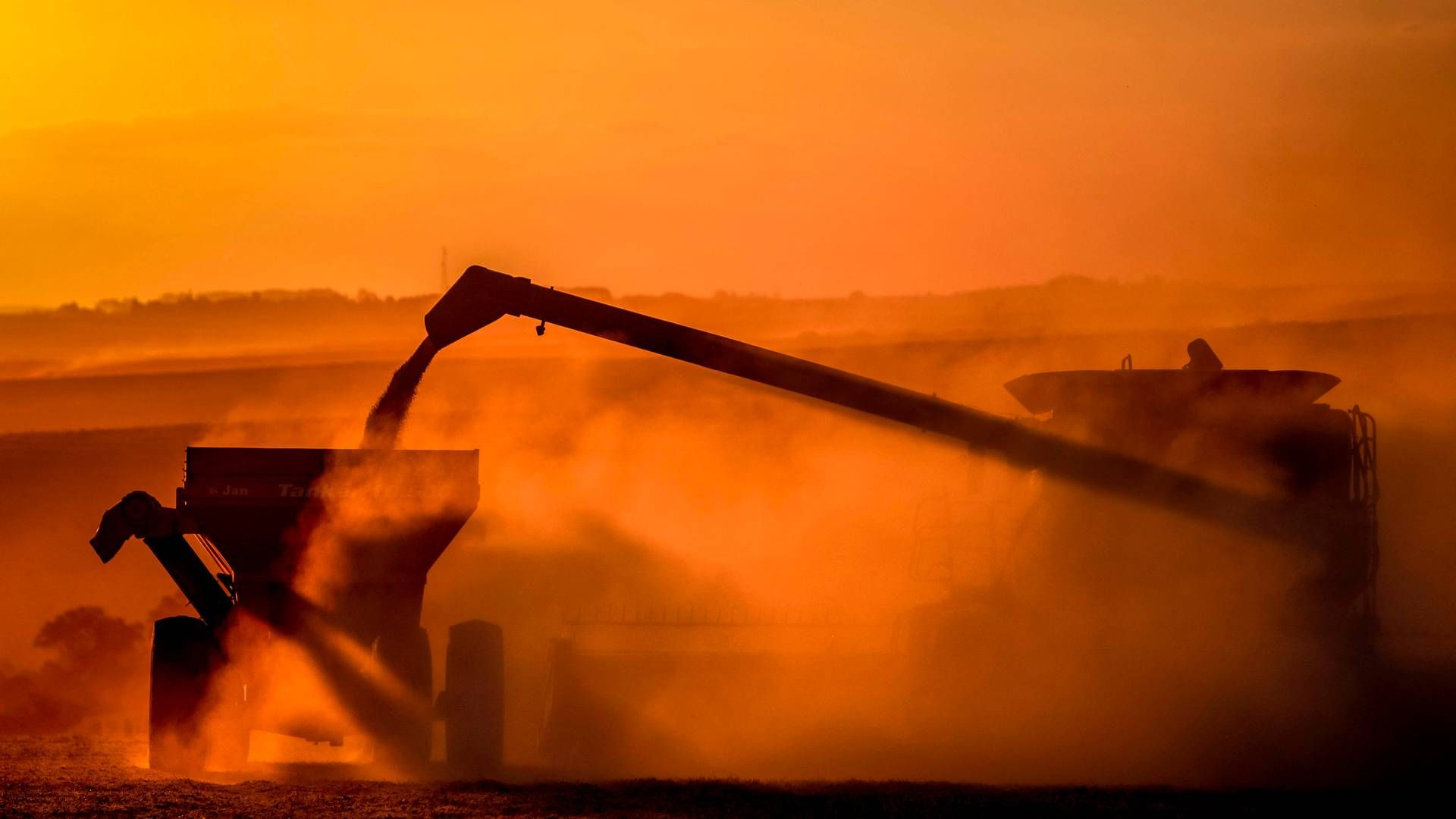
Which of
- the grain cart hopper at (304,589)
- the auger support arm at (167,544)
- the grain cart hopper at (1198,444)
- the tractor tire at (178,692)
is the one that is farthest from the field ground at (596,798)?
the grain cart hopper at (1198,444)

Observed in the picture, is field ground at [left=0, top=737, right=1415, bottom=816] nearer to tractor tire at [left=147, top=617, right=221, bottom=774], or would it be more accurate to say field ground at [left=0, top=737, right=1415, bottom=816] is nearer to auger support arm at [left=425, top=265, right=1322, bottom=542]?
tractor tire at [left=147, top=617, right=221, bottom=774]

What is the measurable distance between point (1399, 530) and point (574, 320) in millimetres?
11139

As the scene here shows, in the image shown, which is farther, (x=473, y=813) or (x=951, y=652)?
(x=951, y=652)

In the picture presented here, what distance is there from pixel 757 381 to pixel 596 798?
7245mm

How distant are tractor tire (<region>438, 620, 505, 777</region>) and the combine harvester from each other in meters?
0.02

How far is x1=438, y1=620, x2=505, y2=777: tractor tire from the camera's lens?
22.4m

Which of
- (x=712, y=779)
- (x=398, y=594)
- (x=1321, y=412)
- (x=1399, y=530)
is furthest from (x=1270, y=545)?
(x=398, y=594)

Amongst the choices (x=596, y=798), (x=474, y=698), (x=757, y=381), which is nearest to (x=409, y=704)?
(x=474, y=698)

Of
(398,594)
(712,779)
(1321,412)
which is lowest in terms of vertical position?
(712,779)

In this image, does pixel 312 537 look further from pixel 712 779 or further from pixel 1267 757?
pixel 1267 757

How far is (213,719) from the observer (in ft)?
69.0

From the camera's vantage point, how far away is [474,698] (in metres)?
22.7

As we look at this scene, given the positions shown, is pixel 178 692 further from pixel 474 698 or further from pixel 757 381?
pixel 757 381

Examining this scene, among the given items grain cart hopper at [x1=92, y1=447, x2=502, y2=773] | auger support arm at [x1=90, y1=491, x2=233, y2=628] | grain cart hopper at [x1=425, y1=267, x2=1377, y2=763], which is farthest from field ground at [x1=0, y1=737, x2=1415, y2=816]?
grain cart hopper at [x1=425, y1=267, x2=1377, y2=763]
